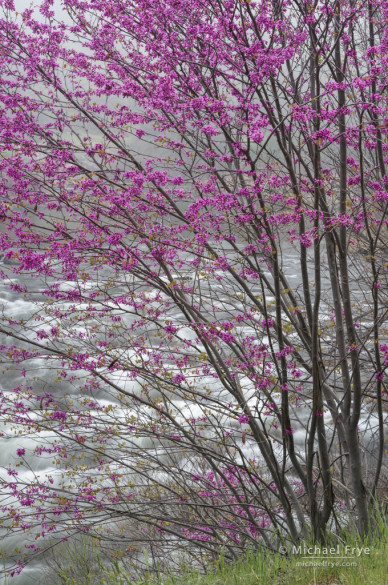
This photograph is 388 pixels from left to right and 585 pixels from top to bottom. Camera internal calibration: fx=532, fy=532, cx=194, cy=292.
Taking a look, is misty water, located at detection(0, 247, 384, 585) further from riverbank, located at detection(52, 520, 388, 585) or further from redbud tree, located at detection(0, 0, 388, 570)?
riverbank, located at detection(52, 520, 388, 585)

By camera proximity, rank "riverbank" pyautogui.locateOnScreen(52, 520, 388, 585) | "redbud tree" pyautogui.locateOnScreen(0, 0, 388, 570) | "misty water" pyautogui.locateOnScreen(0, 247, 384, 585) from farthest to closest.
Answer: "misty water" pyautogui.locateOnScreen(0, 247, 384, 585) < "redbud tree" pyautogui.locateOnScreen(0, 0, 388, 570) < "riverbank" pyautogui.locateOnScreen(52, 520, 388, 585)

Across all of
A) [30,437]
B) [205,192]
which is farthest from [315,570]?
[30,437]

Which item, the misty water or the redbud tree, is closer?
the redbud tree

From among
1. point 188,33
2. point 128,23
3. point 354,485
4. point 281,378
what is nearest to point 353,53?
point 188,33

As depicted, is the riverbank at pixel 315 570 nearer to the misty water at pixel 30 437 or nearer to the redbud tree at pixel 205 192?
the redbud tree at pixel 205 192

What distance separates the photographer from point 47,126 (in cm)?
506

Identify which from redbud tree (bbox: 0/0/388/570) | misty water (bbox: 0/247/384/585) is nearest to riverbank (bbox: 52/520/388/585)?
redbud tree (bbox: 0/0/388/570)

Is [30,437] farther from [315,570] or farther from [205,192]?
[315,570]

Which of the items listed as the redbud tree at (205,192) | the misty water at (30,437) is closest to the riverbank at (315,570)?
the redbud tree at (205,192)

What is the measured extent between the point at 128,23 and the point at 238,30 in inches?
53.4

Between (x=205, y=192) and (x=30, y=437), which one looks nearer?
(x=205, y=192)

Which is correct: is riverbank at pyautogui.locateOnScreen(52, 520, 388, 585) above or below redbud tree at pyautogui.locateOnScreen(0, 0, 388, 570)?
below

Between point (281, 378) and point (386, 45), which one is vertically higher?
point (386, 45)

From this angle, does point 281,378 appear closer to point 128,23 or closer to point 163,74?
point 163,74
